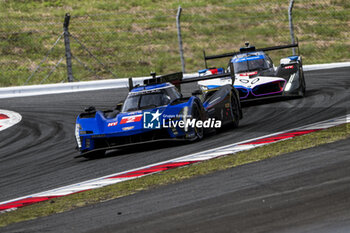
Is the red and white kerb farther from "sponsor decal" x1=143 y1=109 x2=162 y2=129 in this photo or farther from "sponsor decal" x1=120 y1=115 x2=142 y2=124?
"sponsor decal" x1=120 y1=115 x2=142 y2=124

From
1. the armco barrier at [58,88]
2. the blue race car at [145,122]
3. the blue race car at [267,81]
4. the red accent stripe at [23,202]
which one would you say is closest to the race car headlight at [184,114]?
the blue race car at [145,122]

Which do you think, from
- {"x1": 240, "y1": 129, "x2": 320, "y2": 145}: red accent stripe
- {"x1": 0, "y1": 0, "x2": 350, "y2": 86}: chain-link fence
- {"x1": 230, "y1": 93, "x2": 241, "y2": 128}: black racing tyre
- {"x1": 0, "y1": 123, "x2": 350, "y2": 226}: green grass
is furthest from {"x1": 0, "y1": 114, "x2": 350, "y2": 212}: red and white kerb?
{"x1": 0, "y1": 0, "x2": 350, "y2": 86}: chain-link fence

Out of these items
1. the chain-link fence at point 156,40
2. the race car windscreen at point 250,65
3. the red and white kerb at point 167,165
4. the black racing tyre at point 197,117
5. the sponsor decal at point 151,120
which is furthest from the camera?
the chain-link fence at point 156,40

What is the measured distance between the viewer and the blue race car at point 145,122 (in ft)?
32.2

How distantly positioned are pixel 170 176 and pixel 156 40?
20.8 metres

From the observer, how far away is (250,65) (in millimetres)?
15359

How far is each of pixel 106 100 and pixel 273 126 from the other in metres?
6.92

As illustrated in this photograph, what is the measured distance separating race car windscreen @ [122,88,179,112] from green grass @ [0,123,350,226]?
240 cm

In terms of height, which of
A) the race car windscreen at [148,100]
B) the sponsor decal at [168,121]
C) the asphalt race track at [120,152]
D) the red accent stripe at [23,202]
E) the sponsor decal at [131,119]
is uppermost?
the race car windscreen at [148,100]

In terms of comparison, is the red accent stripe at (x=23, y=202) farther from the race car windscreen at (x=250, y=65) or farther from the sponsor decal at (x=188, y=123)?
the race car windscreen at (x=250, y=65)

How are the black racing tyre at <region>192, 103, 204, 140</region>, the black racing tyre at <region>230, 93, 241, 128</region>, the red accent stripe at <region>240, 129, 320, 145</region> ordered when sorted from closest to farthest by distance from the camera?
1. the red accent stripe at <region>240, 129, 320, 145</region>
2. the black racing tyre at <region>192, 103, 204, 140</region>
3. the black racing tyre at <region>230, 93, 241, 128</region>

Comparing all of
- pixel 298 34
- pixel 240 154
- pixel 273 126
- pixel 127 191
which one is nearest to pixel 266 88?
pixel 273 126

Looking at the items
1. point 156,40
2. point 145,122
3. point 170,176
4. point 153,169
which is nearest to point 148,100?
point 145,122

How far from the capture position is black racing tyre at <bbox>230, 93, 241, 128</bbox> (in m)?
11.6
